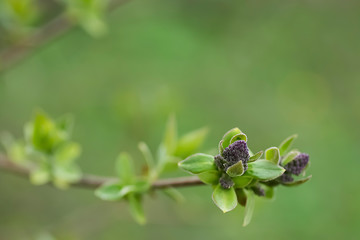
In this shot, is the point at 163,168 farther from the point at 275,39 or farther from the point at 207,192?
the point at 275,39

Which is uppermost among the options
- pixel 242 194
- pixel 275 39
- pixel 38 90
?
pixel 275 39

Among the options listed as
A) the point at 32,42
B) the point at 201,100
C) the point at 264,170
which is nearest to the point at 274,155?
the point at 264,170

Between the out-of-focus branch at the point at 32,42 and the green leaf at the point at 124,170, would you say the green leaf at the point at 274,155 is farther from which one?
the out-of-focus branch at the point at 32,42

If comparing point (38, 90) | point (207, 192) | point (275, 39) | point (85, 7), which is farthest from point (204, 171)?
point (275, 39)

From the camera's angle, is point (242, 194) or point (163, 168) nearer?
point (242, 194)

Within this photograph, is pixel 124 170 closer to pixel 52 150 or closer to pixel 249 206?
pixel 52 150

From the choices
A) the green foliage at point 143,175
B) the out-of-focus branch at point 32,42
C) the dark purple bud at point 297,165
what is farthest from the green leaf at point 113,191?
the out-of-focus branch at point 32,42

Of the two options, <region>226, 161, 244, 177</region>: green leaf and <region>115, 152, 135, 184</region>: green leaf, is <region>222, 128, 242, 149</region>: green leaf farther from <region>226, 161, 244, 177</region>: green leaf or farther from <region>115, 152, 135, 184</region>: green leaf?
<region>115, 152, 135, 184</region>: green leaf
